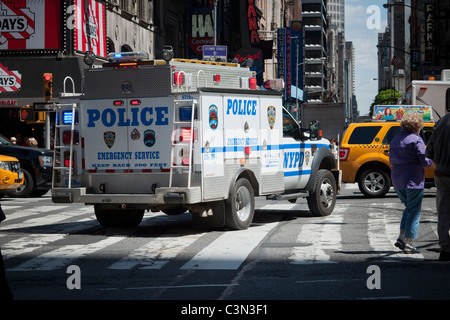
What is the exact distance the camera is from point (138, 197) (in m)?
12.5

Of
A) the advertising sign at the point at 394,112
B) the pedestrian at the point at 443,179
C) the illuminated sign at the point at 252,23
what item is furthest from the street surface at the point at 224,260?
the illuminated sign at the point at 252,23

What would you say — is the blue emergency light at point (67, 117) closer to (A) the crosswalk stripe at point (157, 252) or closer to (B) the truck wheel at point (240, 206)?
(A) the crosswalk stripe at point (157, 252)

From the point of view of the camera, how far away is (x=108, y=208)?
523 inches

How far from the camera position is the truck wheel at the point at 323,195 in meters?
15.7

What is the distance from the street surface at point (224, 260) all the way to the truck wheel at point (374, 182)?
206 inches

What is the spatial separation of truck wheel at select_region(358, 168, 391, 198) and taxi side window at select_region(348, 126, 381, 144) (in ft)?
2.68

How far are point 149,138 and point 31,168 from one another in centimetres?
1048

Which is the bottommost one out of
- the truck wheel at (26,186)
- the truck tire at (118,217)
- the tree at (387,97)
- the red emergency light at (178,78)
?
the truck tire at (118,217)

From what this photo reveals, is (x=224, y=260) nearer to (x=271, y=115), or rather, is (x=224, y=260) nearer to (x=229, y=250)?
(x=229, y=250)

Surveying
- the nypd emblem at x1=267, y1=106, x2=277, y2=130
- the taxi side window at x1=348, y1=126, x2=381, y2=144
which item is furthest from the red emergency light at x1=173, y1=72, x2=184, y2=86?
the taxi side window at x1=348, y1=126, x2=381, y2=144

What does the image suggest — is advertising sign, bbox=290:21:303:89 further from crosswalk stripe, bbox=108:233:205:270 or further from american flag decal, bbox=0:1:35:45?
crosswalk stripe, bbox=108:233:205:270
